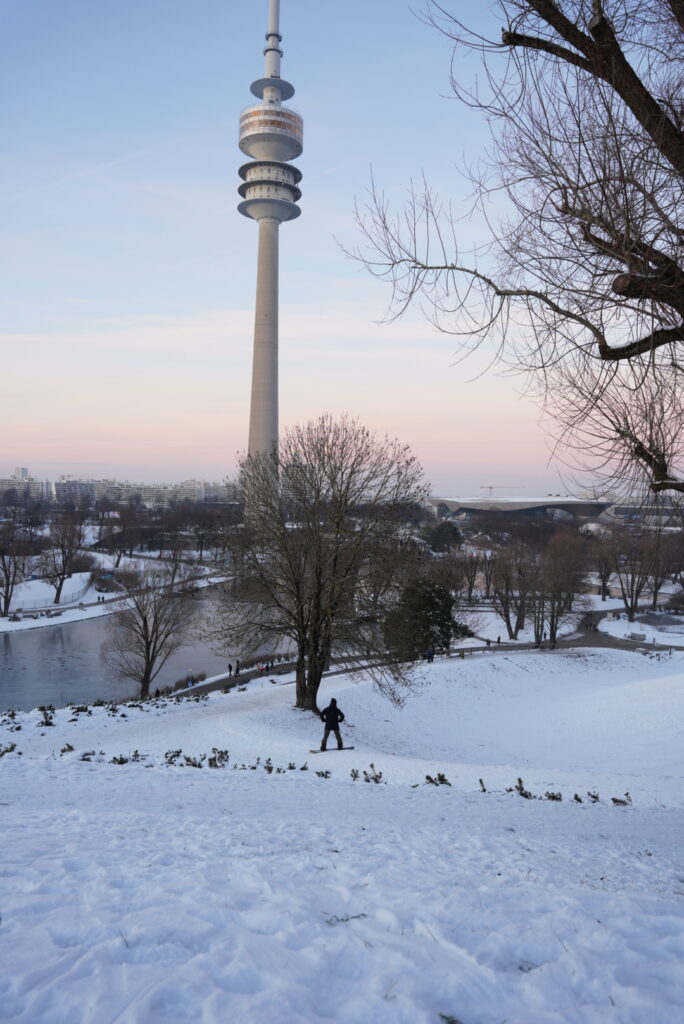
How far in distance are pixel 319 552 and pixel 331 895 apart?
11964 millimetres

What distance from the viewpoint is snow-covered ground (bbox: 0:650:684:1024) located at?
8.57 feet

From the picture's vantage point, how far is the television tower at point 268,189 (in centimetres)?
6994

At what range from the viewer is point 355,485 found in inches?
646

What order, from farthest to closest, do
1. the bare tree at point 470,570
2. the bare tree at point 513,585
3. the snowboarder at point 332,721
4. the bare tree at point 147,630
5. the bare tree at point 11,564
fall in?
the bare tree at point 470,570 → the bare tree at point 11,564 → the bare tree at point 513,585 → the bare tree at point 147,630 → the snowboarder at point 332,721

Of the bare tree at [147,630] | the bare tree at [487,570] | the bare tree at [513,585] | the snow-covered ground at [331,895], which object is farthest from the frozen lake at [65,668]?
the bare tree at [487,570]

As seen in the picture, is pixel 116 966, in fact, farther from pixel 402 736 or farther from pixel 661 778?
pixel 402 736

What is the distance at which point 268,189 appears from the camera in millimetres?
74625

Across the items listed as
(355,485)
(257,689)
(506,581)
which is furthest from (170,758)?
(506,581)

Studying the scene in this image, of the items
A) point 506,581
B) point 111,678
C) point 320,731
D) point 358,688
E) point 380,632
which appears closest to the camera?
point 320,731

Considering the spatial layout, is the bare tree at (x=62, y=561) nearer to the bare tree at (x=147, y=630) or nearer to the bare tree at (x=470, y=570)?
the bare tree at (x=147, y=630)

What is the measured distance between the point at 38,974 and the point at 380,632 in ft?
48.3

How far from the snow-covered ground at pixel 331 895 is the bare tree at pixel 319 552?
525 cm

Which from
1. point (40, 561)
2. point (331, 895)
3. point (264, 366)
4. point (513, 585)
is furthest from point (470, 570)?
point (331, 895)

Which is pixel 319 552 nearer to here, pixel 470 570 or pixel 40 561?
pixel 470 570
